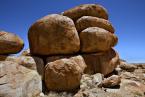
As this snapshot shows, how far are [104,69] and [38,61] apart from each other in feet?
16.2

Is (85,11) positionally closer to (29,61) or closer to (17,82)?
(29,61)

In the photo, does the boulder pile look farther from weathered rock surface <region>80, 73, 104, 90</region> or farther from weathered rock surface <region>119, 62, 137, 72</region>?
weathered rock surface <region>119, 62, 137, 72</region>

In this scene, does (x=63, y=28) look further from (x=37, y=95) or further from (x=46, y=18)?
(x=37, y=95)

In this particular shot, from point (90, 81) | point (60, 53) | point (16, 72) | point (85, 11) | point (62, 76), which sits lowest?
point (90, 81)

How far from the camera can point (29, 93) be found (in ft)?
34.8

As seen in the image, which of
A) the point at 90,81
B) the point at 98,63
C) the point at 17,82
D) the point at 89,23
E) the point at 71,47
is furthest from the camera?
the point at 89,23

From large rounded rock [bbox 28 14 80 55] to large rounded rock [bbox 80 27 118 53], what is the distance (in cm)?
108

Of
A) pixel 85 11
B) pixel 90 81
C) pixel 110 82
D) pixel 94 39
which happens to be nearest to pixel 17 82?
pixel 90 81

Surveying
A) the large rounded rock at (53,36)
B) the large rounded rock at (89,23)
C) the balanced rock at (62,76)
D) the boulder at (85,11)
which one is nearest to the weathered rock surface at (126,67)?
the large rounded rock at (89,23)

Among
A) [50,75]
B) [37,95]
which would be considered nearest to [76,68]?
[50,75]

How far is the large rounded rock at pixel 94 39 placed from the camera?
585 inches

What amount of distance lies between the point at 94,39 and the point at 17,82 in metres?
6.57

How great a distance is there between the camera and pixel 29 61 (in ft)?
42.3

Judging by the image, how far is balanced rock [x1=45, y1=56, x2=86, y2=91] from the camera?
38.4ft
